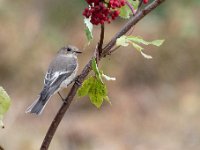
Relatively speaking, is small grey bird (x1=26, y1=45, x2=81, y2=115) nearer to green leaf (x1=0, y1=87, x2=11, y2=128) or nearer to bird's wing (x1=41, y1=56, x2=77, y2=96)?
bird's wing (x1=41, y1=56, x2=77, y2=96)

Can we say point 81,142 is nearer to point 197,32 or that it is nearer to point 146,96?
point 146,96

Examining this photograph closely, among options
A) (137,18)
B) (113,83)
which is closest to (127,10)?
(137,18)

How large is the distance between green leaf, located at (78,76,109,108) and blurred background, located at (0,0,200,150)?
6.98 meters

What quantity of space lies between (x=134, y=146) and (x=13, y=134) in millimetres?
2062

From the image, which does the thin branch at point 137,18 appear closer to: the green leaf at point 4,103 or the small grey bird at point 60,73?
the green leaf at point 4,103

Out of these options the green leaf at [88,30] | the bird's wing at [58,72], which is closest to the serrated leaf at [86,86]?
the green leaf at [88,30]

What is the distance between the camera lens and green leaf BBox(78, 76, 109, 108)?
2377 mm

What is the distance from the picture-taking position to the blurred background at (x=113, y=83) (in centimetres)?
1042

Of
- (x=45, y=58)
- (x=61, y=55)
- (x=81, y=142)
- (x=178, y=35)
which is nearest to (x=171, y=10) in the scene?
(x=178, y=35)

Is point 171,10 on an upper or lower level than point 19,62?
lower

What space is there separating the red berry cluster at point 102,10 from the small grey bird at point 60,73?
169 centimetres

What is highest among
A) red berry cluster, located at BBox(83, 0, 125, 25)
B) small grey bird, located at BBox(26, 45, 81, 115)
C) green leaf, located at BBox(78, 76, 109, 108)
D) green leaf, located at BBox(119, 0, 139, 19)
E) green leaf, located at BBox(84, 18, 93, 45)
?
red berry cluster, located at BBox(83, 0, 125, 25)

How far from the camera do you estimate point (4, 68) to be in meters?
11.9

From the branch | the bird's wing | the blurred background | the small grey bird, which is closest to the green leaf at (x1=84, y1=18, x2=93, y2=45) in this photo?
the branch
